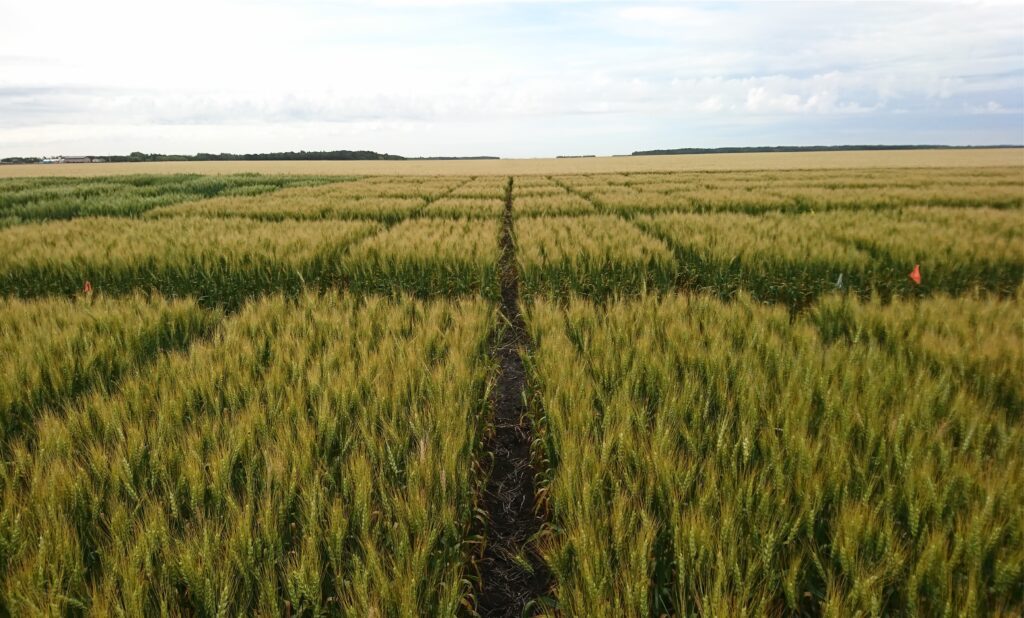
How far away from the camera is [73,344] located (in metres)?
2.79

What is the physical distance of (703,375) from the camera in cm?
228

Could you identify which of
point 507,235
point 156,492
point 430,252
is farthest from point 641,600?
point 507,235

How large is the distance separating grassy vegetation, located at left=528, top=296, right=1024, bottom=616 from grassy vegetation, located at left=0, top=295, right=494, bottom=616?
40 cm

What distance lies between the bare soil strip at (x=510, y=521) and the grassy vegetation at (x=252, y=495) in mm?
210

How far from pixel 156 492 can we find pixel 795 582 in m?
1.81

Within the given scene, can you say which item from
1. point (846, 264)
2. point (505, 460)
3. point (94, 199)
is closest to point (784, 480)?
point (505, 460)

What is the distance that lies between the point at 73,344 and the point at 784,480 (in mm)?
3600

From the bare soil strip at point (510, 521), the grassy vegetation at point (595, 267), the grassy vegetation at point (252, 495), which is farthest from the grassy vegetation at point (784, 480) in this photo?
the grassy vegetation at point (595, 267)

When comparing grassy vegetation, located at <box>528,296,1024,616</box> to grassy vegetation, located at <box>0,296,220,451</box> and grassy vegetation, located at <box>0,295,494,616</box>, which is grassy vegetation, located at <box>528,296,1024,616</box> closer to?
grassy vegetation, located at <box>0,295,494,616</box>

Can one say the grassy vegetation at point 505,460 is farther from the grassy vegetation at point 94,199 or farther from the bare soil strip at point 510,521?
the grassy vegetation at point 94,199

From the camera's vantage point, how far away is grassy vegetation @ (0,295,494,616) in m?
1.12

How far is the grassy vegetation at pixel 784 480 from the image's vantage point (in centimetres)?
111

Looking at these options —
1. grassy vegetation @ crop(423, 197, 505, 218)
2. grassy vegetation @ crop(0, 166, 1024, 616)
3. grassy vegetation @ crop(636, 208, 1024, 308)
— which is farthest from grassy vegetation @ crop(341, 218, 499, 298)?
grassy vegetation @ crop(423, 197, 505, 218)

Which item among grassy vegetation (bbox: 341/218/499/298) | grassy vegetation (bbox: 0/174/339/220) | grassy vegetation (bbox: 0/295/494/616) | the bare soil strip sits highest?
grassy vegetation (bbox: 0/174/339/220)
